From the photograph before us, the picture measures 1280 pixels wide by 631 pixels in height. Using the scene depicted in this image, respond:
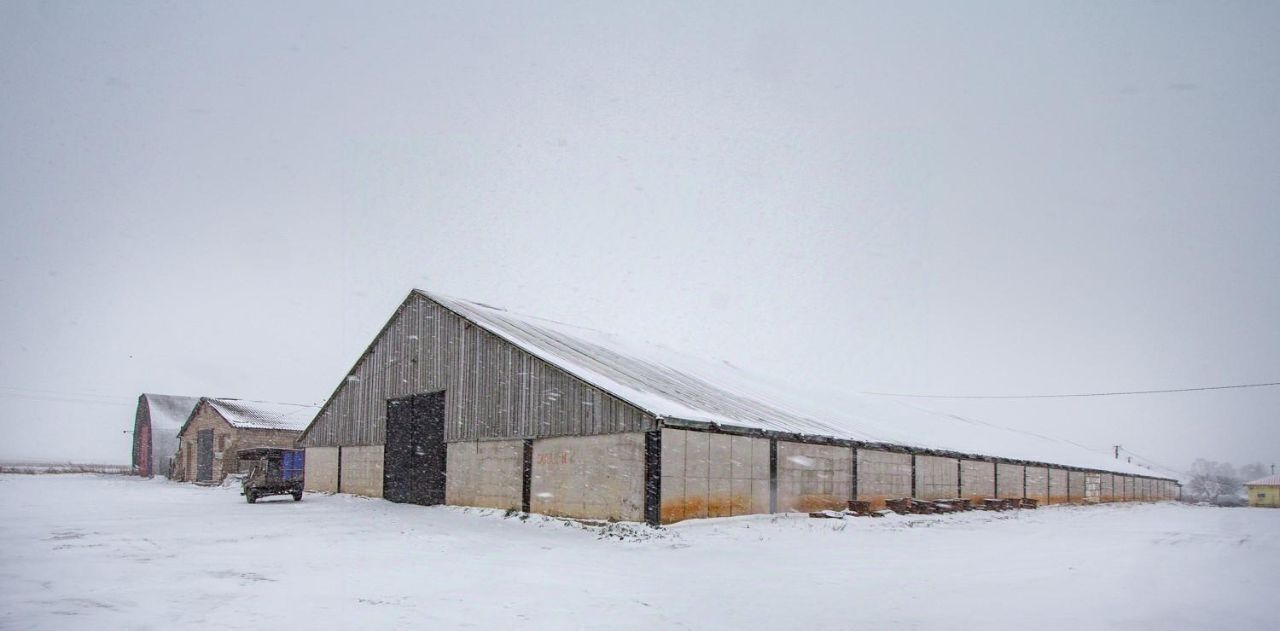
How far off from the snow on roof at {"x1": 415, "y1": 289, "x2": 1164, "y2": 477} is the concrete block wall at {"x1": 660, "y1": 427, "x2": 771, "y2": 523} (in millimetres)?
606

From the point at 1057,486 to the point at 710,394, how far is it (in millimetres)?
31051

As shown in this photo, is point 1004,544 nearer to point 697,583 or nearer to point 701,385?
point 697,583

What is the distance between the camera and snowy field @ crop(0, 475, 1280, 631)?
9.95 m

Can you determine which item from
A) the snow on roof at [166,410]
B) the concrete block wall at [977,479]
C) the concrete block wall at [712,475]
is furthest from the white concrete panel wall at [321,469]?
the snow on roof at [166,410]

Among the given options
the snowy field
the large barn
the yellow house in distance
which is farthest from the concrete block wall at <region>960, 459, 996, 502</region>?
the yellow house in distance

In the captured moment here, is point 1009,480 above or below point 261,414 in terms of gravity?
below

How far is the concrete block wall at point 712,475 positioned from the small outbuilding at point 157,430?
57896 mm

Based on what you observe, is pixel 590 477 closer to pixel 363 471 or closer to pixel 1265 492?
pixel 363 471

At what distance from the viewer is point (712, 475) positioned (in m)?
22.5

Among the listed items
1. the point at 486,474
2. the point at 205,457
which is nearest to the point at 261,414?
the point at 205,457

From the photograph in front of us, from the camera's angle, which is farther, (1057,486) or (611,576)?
(1057,486)

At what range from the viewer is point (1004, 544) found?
19.5 m

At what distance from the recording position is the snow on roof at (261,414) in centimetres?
5366

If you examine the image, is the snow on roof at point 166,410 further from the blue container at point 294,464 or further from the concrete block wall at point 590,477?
the concrete block wall at point 590,477
